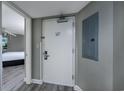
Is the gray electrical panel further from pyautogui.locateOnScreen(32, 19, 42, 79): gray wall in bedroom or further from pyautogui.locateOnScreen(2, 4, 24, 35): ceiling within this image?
pyautogui.locateOnScreen(2, 4, 24, 35): ceiling

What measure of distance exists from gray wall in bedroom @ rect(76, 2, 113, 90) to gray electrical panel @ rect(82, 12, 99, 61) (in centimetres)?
10

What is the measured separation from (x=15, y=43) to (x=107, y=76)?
9036 millimetres

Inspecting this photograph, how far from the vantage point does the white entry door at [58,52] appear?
315 centimetres

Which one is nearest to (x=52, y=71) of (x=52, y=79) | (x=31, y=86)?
(x=52, y=79)

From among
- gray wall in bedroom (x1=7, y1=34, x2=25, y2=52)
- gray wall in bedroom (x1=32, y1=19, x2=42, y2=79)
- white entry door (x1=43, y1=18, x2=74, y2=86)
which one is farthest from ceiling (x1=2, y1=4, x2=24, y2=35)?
gray wall in bedroom (x1=7, y1=34, x2=25, y2=52)

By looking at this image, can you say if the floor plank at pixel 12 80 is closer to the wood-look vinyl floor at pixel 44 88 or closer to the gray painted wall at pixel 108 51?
the wood-look vinyl floor at pixel 44 88

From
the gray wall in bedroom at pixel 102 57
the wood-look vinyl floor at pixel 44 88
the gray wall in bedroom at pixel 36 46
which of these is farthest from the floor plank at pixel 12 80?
the gray wall in bedroom at pixel 102 57

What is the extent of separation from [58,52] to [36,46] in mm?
798

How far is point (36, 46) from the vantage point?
3.54m

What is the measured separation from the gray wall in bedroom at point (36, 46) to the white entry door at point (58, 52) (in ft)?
0.68

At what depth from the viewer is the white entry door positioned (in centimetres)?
315

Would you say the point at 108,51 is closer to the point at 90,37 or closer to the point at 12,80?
the point at 90,37

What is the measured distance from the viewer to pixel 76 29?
3.00 meters

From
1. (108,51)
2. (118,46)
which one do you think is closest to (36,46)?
(108,51)
